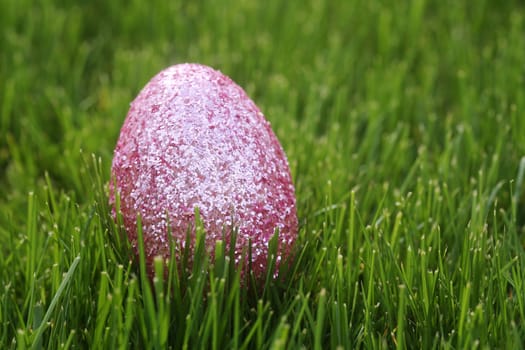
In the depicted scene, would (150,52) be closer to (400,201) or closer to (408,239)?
(400,201)

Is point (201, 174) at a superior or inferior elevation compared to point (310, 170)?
inferior

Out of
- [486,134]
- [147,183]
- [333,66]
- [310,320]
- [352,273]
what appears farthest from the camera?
[333,66]

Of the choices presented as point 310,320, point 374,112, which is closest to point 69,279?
point 310,320

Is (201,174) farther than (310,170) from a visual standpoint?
No
